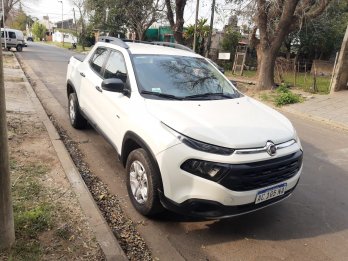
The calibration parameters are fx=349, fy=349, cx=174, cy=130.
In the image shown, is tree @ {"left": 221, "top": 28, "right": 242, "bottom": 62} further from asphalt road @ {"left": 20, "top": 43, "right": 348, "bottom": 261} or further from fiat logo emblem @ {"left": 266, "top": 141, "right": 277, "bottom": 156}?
fiat logo emblem @ {"left": 266, "top": 141, "right": 277, "bottom": 156}

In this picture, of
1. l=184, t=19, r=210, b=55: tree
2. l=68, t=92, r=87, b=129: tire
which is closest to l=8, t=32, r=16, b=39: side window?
l=184, t=19, r=210, b=55: tree

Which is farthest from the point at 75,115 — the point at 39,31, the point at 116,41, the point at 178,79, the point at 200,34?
the point at 39,31

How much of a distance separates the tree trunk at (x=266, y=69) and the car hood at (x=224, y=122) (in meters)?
9.80

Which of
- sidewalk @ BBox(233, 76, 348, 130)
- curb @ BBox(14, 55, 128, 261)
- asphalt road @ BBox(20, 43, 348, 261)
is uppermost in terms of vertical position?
sidewalk @ BBox(233, 76, 348, 130)

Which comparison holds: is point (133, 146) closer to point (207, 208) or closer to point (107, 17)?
point (207, 208)

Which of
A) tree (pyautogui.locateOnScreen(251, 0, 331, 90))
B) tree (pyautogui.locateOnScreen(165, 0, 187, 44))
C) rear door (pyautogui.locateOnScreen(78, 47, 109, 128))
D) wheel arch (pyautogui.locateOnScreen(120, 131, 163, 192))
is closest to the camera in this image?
wheel arch (pyautogui.locateOnScreen(120, 131, 163, 192))

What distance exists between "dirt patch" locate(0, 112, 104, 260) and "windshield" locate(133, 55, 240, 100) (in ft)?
5.02

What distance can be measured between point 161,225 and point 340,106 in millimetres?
9224

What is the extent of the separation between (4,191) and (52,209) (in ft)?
3.13

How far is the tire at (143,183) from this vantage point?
3440 mm

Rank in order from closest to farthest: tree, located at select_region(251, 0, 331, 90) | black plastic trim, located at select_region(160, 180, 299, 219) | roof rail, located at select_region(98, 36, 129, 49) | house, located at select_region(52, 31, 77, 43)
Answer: black plastic trim, located at select_region(160, 180, 299, 219), roof rail, located at select_region(98, 36, 129, 49), tree, located at select_region(251, 0, 331, 90), house, located at select_region(52, 31, 77, 43)

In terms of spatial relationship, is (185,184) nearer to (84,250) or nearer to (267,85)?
A: (84,250)

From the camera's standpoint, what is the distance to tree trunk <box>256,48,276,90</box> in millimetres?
13391

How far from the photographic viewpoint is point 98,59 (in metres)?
5.64
